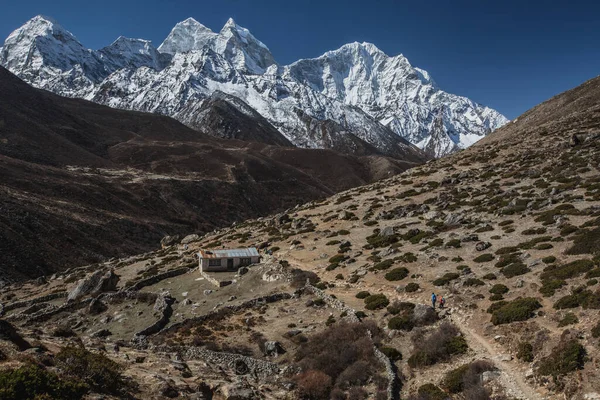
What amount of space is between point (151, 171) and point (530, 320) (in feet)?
535

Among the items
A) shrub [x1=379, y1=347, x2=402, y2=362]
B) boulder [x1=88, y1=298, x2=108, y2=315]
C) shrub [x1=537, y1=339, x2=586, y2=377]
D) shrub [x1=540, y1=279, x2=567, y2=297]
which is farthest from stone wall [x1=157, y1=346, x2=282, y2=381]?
shrub [x1=540, y1=279, x2=567, y2=297]

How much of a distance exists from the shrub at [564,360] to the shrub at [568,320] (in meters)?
2.02

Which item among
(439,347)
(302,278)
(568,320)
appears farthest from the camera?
(302,278)

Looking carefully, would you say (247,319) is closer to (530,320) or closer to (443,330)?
(443,330)

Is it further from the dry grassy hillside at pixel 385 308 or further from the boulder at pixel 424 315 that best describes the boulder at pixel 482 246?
the boulder at pixel 424 315

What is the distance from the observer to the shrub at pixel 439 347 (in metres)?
22.7

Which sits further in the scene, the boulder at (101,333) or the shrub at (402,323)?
the boulder at (101,333)

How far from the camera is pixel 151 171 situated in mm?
167625

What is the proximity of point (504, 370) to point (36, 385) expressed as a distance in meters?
19.3

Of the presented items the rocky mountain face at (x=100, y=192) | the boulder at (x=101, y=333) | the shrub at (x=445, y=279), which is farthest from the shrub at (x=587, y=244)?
the rocky mountain face at (x=100, y=192)

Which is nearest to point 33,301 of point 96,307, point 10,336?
point 96,307

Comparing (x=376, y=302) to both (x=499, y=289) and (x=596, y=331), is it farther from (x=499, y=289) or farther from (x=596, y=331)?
(x=596, y=331)

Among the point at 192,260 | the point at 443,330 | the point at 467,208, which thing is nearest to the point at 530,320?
the point at 443,330

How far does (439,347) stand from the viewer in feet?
75.6
